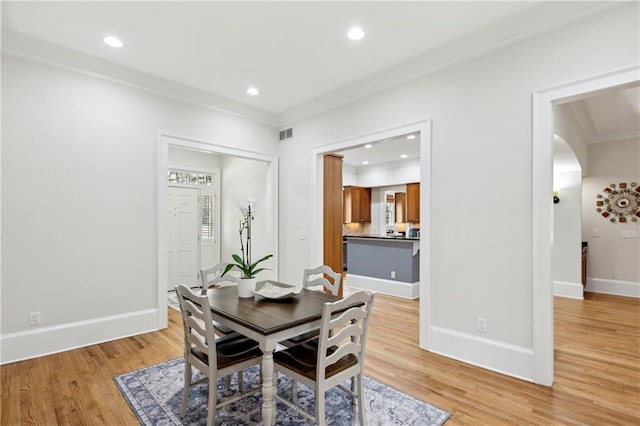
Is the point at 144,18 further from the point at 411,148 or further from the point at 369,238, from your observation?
the point at 411,148

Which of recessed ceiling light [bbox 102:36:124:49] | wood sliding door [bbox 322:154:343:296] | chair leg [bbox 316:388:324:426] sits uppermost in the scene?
recessed ceiling light [bbox 102:36:124:49]

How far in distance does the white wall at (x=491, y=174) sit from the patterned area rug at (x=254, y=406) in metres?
0.98

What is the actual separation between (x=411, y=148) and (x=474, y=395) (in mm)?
5345

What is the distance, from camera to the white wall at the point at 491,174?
2.47 metres

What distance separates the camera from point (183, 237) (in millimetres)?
6203

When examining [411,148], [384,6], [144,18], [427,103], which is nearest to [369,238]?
[411,148]

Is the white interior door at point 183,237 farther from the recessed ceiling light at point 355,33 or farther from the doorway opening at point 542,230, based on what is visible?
the doorway opening at point 542,230

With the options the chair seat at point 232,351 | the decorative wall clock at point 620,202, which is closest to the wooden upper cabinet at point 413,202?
the decorative wall clock at point 620,202

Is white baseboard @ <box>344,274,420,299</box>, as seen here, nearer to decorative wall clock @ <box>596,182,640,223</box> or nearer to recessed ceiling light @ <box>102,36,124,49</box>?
decorative wall clock @ <box>596,182,640,223</box>

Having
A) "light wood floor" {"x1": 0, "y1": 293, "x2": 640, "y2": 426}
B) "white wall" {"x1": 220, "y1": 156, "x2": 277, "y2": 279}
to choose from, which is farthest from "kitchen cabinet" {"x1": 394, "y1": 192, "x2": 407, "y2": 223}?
"light wood floor" {"x1": 0, "y1": 293, "x2": 640, "y2": 426}

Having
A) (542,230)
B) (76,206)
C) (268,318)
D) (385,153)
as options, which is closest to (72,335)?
(76,206)

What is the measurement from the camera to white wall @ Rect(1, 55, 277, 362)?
2.98 meters

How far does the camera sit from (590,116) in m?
5.02

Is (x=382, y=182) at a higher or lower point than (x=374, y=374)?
higher
